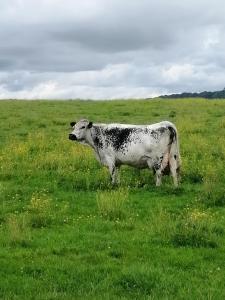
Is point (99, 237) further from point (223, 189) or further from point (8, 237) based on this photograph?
point (223, 189)

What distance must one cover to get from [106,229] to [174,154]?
547 cm

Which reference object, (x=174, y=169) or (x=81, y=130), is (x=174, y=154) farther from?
(x=81, y=130)

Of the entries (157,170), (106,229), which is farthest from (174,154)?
(106,229)

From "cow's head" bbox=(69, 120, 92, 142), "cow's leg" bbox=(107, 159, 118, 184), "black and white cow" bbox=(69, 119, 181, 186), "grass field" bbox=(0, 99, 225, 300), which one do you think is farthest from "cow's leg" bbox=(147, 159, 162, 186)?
"cow's head" bbox=(69, 120, 92, 142)

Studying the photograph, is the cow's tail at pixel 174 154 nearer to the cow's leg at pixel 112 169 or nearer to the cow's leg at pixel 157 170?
the cow's leg at pixel 157 170

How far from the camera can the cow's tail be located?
1591 cm

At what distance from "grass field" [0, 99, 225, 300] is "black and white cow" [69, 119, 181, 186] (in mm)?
541

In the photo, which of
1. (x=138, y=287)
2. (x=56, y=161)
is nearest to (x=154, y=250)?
(x=138, y=287)

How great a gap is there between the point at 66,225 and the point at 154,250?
2.42 meters

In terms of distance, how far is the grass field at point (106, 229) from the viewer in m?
8.00

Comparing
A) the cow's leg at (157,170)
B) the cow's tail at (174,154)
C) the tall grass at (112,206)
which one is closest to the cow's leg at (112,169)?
the cow's leg at (157,170)

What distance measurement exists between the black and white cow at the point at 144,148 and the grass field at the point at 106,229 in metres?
0.54

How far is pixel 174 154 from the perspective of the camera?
16.0 metres

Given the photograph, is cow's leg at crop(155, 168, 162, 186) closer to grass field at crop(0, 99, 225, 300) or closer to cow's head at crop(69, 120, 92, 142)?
grass field at crop(0, 99, 225, 300)
